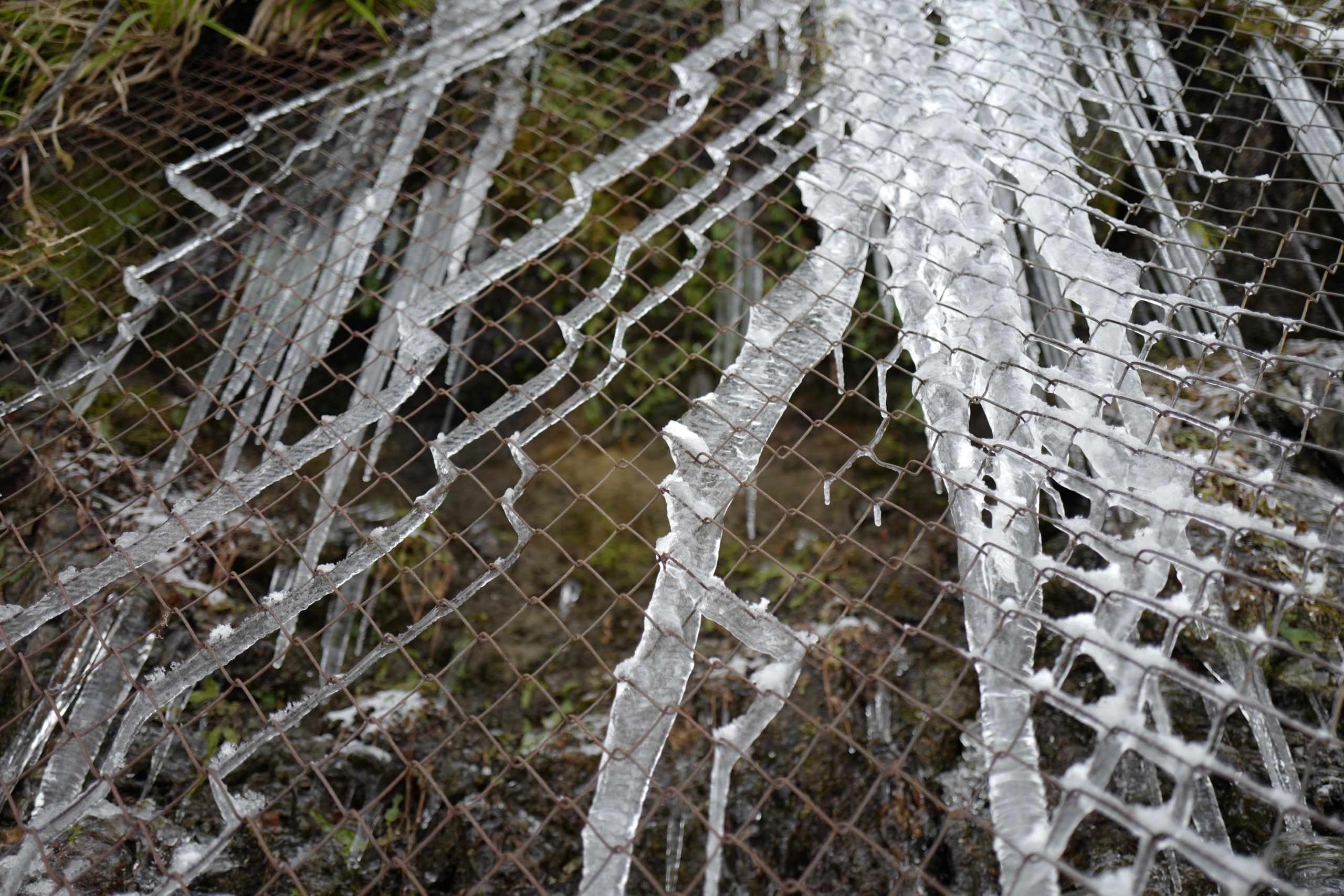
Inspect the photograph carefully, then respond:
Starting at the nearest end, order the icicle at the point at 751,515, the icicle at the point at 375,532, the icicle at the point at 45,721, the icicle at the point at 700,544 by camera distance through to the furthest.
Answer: the icicle at the point at 700,544 → the icicle at the point at 375,532 → the icicle at the point at 45,721 → the icicle at the point at 751,515

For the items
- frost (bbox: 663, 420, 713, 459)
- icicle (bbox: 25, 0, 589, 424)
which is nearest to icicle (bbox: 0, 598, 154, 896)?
icicle (bbox: 25, 0, 589, 424)

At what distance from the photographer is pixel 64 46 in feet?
9.25

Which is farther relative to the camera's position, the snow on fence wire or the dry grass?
the dry grass

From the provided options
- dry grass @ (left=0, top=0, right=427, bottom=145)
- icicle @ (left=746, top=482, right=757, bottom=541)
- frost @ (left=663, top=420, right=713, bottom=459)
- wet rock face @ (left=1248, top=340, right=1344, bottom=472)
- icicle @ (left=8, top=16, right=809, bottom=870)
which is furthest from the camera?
icicle @ (left=746, top=482, right=757, bottom=541)

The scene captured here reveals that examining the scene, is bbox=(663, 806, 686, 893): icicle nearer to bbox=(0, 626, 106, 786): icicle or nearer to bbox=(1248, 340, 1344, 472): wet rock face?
bbox=(0, 626, 106, 786): icicle

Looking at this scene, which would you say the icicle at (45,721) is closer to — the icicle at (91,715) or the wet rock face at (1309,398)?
the icicle at (91,715)

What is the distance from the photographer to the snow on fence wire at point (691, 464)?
1.66m

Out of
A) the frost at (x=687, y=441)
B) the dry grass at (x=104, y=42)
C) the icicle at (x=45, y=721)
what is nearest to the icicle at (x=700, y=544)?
the frost at (x=687, y=441)

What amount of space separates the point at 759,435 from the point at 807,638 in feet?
1.61

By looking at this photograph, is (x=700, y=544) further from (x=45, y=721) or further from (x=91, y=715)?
(x=45, y=721)

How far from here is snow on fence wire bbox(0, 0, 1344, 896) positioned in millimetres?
1659

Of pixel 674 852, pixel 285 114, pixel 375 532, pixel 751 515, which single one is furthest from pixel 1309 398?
pixel 285 114

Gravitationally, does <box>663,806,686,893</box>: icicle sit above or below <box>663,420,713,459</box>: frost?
below

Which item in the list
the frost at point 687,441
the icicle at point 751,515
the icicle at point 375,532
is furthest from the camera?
the icicle at point 751,515
